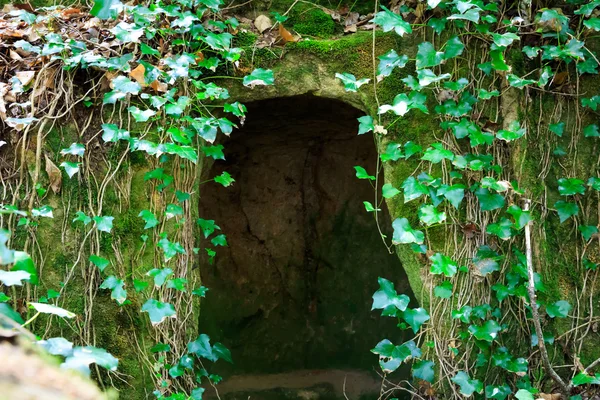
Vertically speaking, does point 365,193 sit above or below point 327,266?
above

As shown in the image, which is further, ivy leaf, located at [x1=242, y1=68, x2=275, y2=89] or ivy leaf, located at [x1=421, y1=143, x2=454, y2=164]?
ivy leaf, located at [x1=242, y1=68, x2=275, y2=89]

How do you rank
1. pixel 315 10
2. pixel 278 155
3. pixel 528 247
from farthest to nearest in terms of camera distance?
pixel 278 155 → pixel 315 10 → pixel 528 247

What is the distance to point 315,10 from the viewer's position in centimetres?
320

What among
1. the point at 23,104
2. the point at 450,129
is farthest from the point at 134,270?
the point at 450,129

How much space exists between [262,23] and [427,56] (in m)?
0.88

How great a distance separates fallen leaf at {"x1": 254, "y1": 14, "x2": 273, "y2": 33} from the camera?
3.07 metres

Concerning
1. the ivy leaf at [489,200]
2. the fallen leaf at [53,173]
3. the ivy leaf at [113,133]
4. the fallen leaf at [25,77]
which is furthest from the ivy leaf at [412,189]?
the fallen leaf at [25,77]

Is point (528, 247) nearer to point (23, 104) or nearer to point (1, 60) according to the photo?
point (23, 104)

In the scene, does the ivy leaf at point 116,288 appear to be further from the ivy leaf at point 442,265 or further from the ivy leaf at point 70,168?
the ivy leaf at point 442,265

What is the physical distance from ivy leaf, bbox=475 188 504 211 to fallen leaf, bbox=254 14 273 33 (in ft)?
4.35

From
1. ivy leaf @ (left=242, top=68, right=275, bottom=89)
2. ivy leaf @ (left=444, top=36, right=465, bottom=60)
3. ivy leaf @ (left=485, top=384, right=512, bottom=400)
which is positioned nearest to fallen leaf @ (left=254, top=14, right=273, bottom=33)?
ivy leaf @ (left=242, top=68, right=275, bottom=89)

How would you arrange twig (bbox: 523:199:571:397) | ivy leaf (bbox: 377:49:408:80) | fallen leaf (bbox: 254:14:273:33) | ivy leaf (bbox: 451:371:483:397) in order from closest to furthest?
twig (bbox: 523:199:571:397) → ivy leaf (bbox: 451:371:483:397) → ivy leaf (bbox: 377:49:408:80) → fallen leaf (bbox: 254:14:273:33)

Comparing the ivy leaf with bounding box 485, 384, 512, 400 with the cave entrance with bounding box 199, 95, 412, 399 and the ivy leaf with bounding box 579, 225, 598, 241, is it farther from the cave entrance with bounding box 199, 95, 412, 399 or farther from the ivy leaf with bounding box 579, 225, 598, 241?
the cave entrance with bounding box 199, 95, 412, 399

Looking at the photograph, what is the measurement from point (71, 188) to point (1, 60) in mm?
680
